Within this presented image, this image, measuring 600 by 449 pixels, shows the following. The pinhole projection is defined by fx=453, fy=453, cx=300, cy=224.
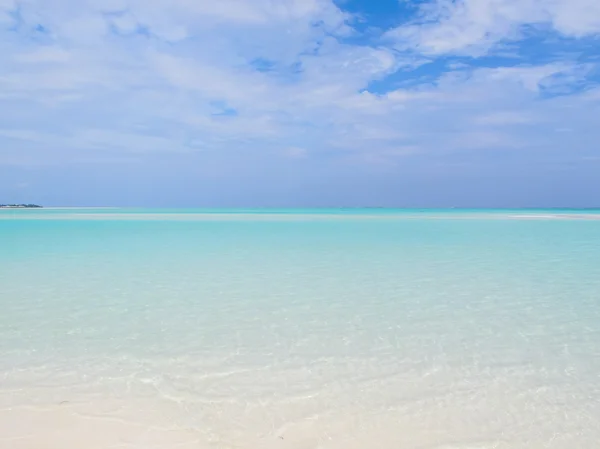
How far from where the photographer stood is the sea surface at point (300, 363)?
276 cm

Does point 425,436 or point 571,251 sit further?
point 571,251

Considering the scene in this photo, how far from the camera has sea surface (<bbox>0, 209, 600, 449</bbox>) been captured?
2.76 metres

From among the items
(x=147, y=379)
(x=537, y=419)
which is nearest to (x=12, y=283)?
(x=147, y=379)

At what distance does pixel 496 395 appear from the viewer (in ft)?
10.7

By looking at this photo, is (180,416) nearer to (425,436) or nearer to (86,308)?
(425,436)

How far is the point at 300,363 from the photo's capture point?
153 inches

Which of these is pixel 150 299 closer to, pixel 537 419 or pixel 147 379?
pixel 147 379

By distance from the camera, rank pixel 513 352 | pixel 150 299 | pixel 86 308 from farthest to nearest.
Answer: pixel 150 299
pixel 86 308
pixel 513 352

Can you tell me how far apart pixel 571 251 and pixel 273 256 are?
8.43 metres

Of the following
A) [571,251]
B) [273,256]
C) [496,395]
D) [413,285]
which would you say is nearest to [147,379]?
[496,395]

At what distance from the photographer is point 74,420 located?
287cm

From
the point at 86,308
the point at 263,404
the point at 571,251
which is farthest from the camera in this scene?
the point at 571,251

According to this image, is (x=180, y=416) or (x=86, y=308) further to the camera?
(x=86, y=308)

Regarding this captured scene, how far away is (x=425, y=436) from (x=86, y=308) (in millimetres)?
4791
